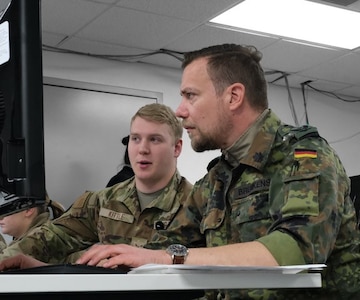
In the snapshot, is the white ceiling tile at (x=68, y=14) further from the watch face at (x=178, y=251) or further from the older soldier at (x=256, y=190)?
the watch face at (x=178, y=251)

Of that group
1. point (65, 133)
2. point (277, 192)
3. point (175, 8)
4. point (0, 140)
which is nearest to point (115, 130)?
point (65, 133)

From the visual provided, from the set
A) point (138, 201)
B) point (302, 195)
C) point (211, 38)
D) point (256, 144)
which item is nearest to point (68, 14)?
point (211, 38)

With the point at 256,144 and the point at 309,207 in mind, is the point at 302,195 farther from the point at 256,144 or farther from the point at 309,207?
the point at 256,144

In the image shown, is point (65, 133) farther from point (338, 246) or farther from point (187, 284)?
point (187, 284)

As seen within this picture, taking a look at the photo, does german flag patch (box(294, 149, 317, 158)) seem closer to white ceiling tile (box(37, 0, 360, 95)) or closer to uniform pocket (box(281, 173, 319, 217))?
uniform pocket (box(281, 173, 319, 217))

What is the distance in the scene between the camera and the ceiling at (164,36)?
364 centimetres

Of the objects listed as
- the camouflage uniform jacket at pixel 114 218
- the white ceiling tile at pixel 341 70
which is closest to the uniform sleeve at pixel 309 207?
the camouflage uniform jacket at pixel 114 218

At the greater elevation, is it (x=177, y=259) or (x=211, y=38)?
(x=211, y=38)

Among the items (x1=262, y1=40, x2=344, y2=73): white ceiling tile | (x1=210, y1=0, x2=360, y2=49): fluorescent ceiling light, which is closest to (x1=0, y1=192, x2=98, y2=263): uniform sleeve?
(x1=210, y1=0, x2=360, y2=49): fluorescent ceiling light

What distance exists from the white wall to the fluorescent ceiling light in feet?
3.31

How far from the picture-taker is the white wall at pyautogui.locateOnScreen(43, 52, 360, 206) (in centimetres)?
443

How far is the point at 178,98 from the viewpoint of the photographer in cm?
482

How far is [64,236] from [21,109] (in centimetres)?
129

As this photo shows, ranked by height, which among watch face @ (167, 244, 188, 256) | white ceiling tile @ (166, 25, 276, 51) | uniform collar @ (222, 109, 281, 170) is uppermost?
white ceiling tile @ (166, 25, 276, 51)
